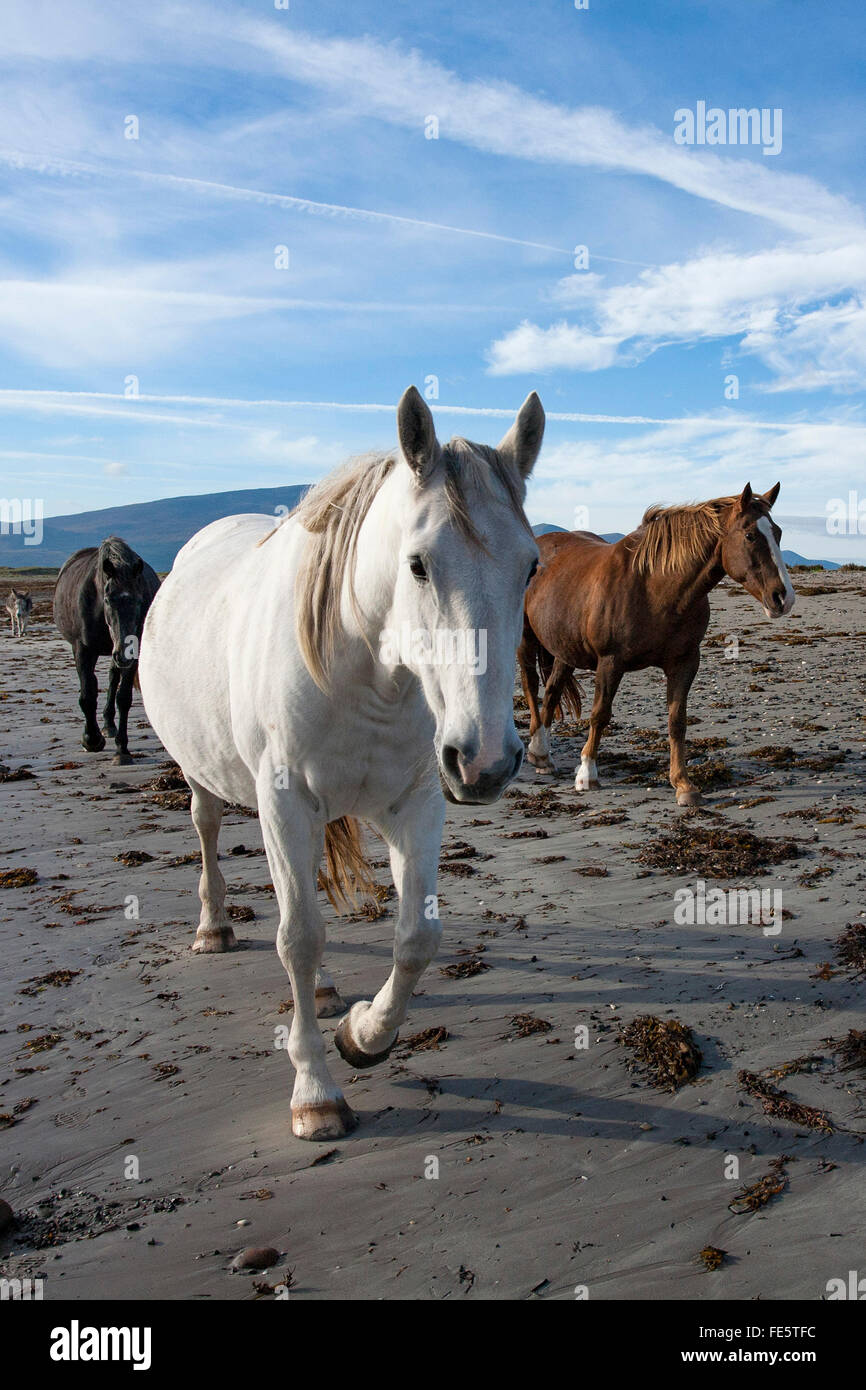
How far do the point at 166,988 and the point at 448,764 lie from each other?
8.65 feet

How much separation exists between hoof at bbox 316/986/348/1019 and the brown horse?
155 inches

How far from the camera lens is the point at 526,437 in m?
2.73

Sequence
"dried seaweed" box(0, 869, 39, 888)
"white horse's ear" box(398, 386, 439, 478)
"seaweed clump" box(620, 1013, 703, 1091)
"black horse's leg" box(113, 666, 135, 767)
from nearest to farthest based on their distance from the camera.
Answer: "white horse's ear" box(398, 386, 439, 478) < "seaweed clump" box(620, 1013, 703, 1091) < "dried seaweed" box(0, 869, 39, 888) < "black horse's leg" box(113, 666, 135, 767)

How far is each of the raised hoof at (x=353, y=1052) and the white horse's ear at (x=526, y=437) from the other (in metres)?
2.04

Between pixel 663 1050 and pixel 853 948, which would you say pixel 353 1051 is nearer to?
pixel 663 1050

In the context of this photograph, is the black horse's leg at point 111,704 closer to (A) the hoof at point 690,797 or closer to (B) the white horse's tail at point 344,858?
(A) the hoof at point 690,797

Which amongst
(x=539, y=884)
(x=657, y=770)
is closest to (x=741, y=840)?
(x=539, y=884)

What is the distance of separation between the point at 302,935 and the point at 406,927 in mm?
378

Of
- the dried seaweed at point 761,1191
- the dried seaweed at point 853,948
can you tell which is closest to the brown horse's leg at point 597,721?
the dried seaweed at point 853,948

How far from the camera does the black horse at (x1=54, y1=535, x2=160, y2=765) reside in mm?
9695

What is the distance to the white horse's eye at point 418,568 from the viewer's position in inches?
94.2

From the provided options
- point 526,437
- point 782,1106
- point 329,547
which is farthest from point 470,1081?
point 526,437

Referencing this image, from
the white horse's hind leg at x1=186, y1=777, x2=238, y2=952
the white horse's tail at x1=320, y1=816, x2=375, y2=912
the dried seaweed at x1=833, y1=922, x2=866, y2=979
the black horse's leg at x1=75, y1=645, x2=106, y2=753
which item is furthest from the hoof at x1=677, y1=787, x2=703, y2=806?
the black horse's leg at x1=75, y1=645, x2=106, y2=753

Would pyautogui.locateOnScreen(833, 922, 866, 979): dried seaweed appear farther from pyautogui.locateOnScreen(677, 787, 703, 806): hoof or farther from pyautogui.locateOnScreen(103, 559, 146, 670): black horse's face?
pyautogui.locateOnScreen(103, 559, 146, 670): black horse's face
